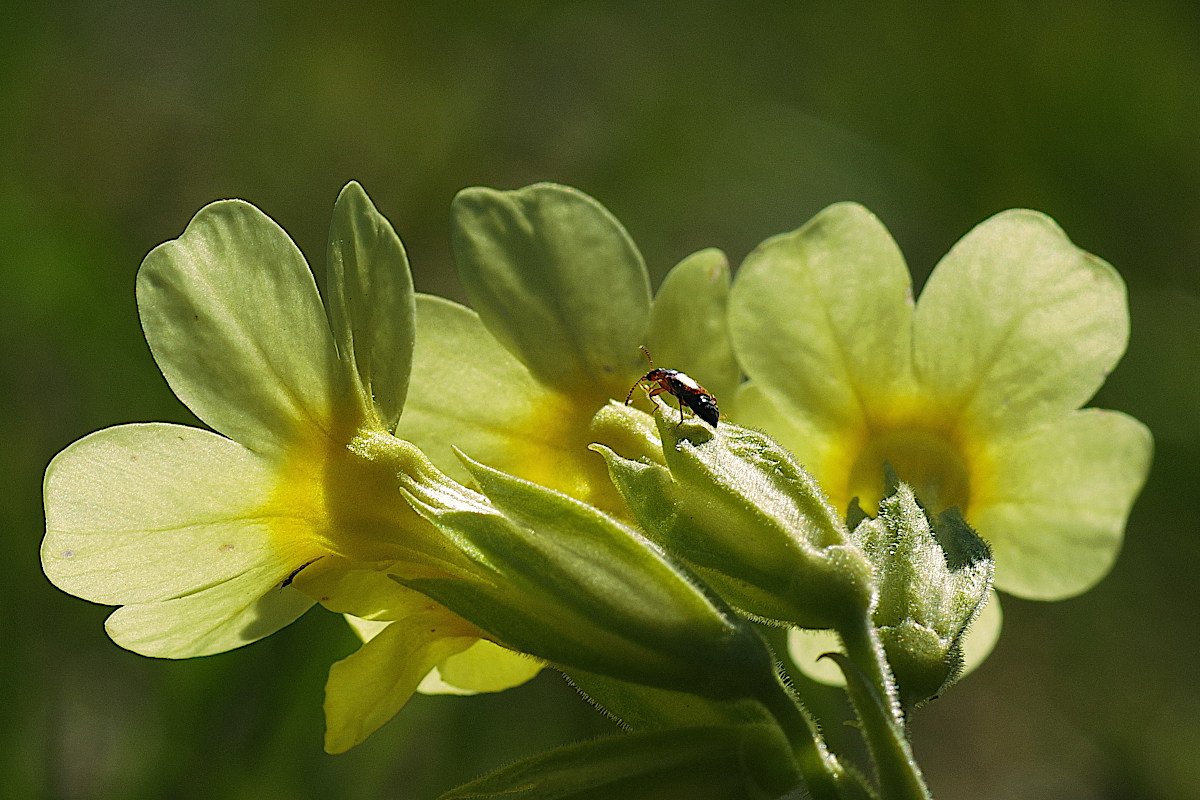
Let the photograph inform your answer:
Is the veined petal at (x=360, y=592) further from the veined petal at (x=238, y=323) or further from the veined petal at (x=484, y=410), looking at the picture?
the veined petal at (x=484, y=410)

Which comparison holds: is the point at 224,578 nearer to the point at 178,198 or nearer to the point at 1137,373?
the point at 1137,373

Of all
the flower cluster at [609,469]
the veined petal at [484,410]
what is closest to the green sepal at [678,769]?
the flower cluster at [609,469]

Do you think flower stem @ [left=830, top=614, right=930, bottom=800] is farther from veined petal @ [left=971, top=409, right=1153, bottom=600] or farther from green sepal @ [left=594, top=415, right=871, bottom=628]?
veined petal @ [left=971, top=409, right=1153, bottom=600]

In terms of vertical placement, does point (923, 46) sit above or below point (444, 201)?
above

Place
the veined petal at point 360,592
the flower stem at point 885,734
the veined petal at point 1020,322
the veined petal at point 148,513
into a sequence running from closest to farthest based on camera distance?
the flower stem at point 885,734, the veined petal at point 148,513, the veined petal at point 360,592, the veined petal at point 1020,322

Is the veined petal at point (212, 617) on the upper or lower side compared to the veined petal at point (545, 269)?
lower

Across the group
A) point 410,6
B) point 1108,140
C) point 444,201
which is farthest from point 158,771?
point 410,6
